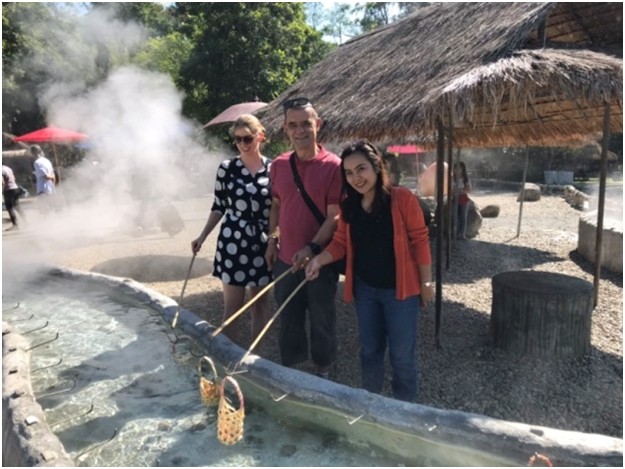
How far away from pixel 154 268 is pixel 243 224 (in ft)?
13.0

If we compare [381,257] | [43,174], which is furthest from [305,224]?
[43,174]

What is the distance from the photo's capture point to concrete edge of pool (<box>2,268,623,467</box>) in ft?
7.24

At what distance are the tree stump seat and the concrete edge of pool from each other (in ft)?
5.00

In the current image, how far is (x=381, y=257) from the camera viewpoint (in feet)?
8.95

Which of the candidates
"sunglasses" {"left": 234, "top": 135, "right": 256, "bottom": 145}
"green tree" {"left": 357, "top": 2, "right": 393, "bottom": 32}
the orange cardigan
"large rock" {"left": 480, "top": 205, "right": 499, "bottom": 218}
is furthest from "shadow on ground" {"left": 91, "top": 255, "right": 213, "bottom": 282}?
"green tree" {"left": 357, "top": 2, "right": 393, "bottom": 32}

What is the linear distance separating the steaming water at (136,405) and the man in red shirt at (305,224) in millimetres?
633

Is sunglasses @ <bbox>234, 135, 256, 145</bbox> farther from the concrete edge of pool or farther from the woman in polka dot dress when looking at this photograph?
the concrete edge of pool

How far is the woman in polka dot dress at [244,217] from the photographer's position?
346 centimetres

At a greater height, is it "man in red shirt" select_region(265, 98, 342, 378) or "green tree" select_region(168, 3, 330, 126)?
"green tree" select_region(168, 3, 330, 126)

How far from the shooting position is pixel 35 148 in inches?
443

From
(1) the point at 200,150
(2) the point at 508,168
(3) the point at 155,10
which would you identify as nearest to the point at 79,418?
(1) the point at 200,150

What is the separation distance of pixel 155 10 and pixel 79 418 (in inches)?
1226

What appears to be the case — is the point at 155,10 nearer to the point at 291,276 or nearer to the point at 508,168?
the point at 508,168

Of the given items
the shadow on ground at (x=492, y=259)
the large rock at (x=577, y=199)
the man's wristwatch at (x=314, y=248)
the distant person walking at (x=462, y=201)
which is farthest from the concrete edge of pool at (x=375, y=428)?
the large rock at (x=577, y=199)
